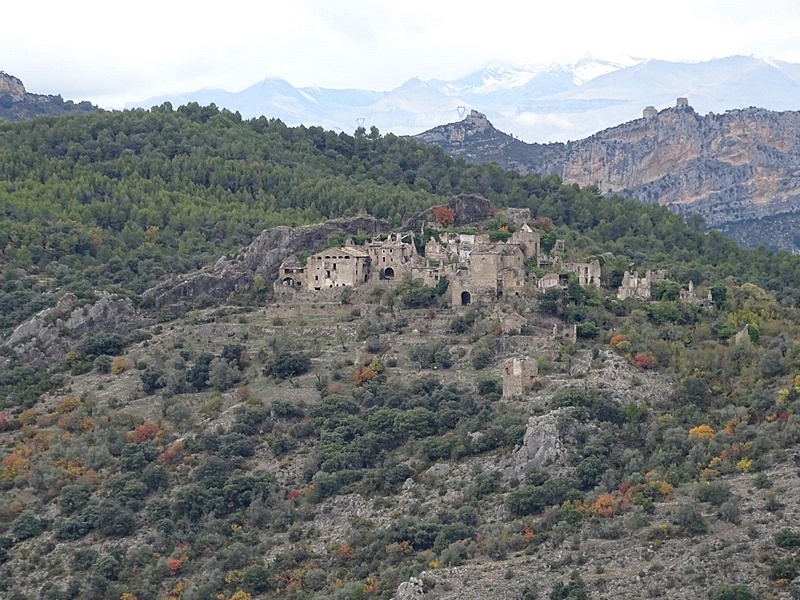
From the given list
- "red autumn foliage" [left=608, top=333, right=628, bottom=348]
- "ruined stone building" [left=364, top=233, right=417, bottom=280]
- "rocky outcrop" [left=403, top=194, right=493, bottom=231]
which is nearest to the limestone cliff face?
"rocky outcrop" [left=403, top=194, right=493, bottom=231]

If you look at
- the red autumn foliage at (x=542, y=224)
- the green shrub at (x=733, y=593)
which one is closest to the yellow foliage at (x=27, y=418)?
the red autumn foliage at (x=542, y=224)

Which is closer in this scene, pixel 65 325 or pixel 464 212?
pixel 65 325

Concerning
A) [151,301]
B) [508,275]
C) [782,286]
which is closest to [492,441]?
[508,275]

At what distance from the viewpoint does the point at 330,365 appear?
72750 mm

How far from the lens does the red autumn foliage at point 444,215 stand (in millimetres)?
88750

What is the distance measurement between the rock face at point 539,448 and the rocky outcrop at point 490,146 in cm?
11615

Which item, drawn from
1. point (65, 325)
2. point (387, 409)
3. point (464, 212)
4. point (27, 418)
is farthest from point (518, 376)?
point (464, 212)

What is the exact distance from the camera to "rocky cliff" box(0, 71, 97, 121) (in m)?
171

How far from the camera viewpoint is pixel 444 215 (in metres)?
89.2

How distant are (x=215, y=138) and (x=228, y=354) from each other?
1796 inches

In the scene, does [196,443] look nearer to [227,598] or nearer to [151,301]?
[227,598]

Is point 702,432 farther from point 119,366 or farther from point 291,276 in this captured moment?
point 119,366

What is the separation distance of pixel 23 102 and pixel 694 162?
2815 inches

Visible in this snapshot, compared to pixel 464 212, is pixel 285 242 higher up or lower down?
lower down
